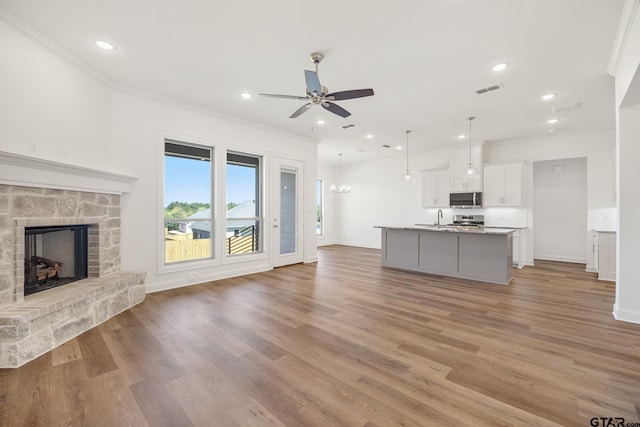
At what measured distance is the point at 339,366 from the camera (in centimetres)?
230

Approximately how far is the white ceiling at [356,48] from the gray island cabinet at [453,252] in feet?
7.51

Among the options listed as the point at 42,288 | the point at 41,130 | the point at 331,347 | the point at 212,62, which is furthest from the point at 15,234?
the point at 331,347

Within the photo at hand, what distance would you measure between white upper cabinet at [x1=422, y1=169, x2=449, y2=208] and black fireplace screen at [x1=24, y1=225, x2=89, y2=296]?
7582 millimetres

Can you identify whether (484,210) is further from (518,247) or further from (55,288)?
(55,288)

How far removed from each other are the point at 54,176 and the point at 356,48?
11.7 ft

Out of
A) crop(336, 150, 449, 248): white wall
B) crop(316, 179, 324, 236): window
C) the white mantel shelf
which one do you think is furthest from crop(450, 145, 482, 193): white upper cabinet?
the white mantel shelf

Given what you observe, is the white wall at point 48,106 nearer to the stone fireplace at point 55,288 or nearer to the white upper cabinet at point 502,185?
the stone fireplace at point 55,288

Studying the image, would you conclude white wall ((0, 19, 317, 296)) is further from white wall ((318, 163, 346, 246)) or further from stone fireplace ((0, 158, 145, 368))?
white wall ((318, 163, 346, 246))

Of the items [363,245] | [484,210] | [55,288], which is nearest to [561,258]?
[484,210]

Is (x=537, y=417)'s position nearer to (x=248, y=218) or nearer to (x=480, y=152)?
(x=248, y=218)

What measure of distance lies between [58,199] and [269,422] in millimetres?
3270

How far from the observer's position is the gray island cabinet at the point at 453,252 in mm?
4906

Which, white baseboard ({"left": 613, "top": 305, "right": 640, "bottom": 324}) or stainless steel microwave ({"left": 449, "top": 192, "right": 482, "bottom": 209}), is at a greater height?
stainless steel microwave ({"left": 449, "top": 192, "right": 482, "bottom": 209})

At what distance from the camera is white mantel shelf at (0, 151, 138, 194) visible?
8.32 ft
